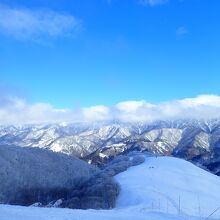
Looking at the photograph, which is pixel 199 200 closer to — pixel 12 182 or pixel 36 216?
pixel 36 216

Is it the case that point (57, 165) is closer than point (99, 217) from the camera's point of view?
No

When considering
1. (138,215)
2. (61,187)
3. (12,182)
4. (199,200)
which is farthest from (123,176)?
(138,215)

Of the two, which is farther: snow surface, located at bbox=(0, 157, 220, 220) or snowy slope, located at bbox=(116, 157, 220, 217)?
snowy slope, located at bbox=(116, 157, 220, 217)

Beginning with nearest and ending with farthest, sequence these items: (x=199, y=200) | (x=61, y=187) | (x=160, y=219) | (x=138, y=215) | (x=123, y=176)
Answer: (x=160, y=219), (x=138, y=215), (x=199, y=200), (x=123, y=176), (x=61, y=187)

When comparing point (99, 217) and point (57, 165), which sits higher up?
point (57, 165)

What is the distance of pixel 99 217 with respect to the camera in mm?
16609

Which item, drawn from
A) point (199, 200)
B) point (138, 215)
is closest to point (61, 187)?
point (199, 200)

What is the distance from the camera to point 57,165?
11675cm

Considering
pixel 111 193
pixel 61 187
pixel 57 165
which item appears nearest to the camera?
pixel 111 193

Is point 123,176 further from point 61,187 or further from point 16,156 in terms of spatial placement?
point 16,156

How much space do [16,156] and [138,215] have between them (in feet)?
323

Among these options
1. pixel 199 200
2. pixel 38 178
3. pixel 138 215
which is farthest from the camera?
pixel 38 178

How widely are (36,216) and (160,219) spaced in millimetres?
4538

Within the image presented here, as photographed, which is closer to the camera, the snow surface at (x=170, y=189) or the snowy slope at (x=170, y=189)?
the snow surface at (x=170, y=189)
